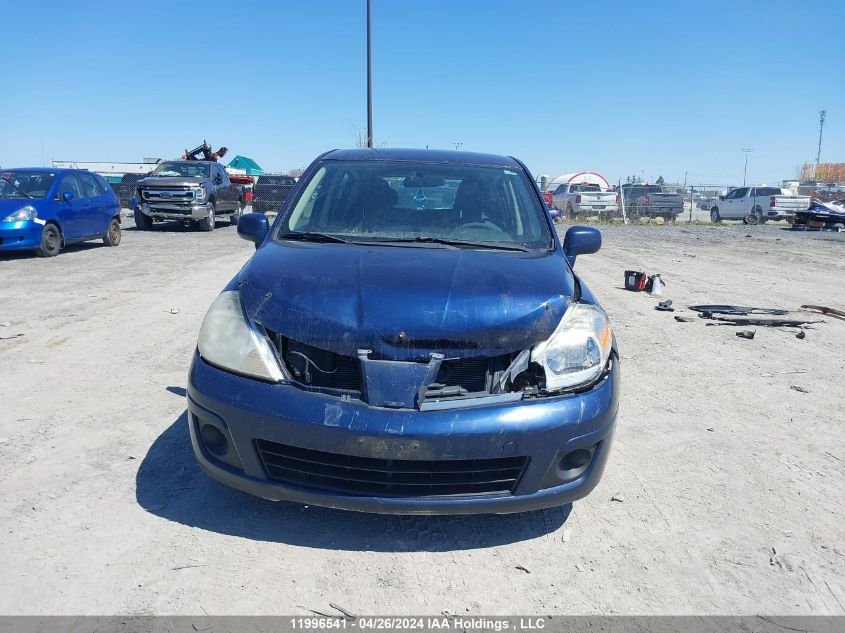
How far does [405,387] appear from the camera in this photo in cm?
260

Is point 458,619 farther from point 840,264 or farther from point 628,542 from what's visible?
point 840,264

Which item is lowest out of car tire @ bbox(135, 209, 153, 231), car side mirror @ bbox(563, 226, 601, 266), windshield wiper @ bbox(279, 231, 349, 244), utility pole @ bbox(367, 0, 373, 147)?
car tire @ bbox(135, 209, 153, 231)

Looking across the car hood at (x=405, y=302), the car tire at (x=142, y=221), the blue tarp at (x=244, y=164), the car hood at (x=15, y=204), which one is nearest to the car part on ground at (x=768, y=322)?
the car hood at (x=405, y=302)

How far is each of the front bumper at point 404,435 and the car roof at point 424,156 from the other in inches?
84.0

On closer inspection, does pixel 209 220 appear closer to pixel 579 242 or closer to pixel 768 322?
pixel 768 322

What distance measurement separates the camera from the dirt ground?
8.19ft

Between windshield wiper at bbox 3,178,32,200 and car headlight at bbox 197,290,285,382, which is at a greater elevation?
windshield wiper at bbox 3,178,32,200

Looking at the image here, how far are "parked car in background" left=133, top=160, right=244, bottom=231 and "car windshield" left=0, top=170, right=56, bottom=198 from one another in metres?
6.34

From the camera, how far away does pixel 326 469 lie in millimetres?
2660

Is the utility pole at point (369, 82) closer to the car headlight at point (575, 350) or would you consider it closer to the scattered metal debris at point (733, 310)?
the scattered metal debris at point (733, 310)

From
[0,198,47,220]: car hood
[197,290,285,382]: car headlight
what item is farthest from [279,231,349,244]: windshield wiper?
[0,198,47,220]: car hood

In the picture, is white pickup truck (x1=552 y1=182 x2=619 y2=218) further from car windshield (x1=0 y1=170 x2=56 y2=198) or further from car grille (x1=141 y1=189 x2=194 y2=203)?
car windshield (x1=0 y1=170 x2=56 y2=198)

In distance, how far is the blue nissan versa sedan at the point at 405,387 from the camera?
2.58 m

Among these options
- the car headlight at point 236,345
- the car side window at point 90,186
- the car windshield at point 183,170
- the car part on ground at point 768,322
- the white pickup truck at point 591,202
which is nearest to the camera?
the car headlight at point 236,345
